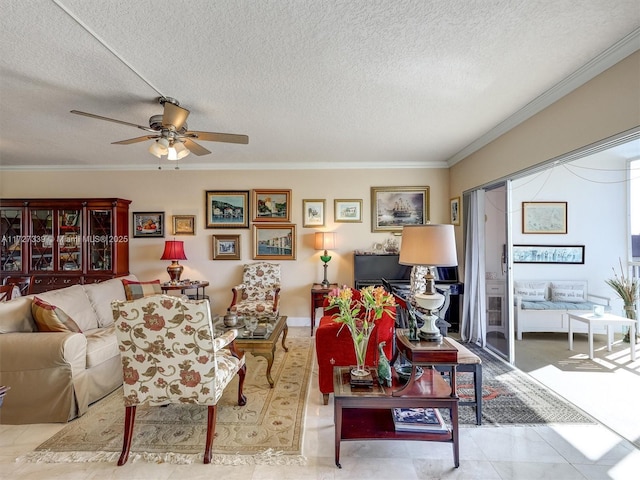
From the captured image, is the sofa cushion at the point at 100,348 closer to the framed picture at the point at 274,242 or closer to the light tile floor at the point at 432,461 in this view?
the light tile floor at the point at 432,461

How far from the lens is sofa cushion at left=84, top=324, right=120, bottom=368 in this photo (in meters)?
2.45

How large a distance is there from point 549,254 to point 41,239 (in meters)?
7.84

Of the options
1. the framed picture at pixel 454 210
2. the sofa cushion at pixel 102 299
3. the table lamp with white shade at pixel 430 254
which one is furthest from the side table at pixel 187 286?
the framed picture at pixel 454 210

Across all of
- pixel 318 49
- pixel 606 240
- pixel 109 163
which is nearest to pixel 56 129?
pixel 109 163

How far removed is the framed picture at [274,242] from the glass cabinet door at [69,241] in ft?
8.82

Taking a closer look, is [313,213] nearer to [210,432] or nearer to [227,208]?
[227,208]

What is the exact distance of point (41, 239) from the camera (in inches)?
183

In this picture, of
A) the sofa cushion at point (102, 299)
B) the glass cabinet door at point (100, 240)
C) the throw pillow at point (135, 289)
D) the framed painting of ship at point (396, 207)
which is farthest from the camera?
the framed painting of ship at point (396, 207)

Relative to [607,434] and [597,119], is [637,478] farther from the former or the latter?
[597,119]

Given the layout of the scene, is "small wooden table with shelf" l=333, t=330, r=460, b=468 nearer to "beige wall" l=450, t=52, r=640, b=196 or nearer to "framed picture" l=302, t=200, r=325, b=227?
"beige wall" l=450, t=52, r=640, b=196

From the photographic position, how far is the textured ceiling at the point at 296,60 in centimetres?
164

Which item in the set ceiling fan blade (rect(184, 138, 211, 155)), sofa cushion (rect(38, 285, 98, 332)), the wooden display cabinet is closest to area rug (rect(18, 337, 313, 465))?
sofa cushion (rect(38, 285, 98, 332))

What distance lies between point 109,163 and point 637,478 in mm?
Result: 6662

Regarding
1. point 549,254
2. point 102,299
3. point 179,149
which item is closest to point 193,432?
point 102,299
